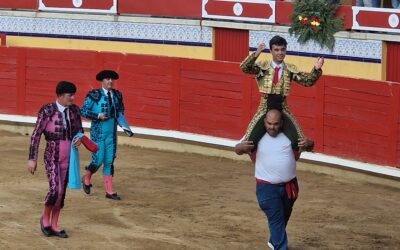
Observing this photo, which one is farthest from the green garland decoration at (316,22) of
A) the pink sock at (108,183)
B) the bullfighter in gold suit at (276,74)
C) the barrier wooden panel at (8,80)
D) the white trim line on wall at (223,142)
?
the bullfighter in gold suit at (276,74)

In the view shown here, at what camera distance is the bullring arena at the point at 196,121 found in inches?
424

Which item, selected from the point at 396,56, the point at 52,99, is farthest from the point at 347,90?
the point at 52,99

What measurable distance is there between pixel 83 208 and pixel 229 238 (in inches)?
72.4

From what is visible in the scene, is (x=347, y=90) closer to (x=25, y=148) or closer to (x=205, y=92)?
(x=205, y=92)

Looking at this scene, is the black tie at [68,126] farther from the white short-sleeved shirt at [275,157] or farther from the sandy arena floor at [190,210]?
the white short-sleeved shirt at [275,157]

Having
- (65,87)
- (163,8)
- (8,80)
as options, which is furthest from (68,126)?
(163,8)

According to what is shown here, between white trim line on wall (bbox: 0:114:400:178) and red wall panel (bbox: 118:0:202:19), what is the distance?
2.42m

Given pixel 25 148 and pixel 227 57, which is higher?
pixel 227 57

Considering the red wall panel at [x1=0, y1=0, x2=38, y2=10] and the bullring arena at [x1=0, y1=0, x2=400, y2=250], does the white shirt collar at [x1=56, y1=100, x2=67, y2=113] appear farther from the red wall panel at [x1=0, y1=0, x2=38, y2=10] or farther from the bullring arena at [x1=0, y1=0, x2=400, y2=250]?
the red wall panel at [x1=0, y1=0, x2=38, y2=10]

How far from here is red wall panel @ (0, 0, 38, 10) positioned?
19203 millimetres

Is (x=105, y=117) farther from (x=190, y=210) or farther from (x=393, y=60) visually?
(x=393, y=60)

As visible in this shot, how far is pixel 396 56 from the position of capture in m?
15.6

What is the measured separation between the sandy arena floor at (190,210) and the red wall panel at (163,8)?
357 centimetres

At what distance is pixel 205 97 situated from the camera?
1562 centimetres
